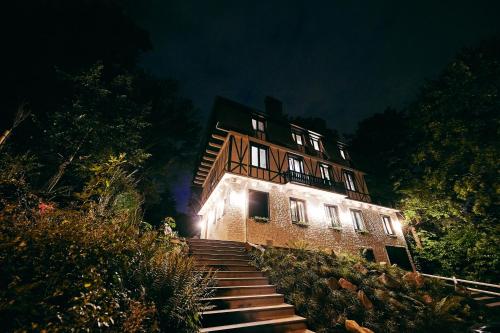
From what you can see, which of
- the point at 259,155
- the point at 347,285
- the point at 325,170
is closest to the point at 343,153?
the point at 325,170

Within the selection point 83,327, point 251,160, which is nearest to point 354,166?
point 251,160

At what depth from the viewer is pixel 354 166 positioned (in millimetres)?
17938

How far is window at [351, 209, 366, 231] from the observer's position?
1475 centimetres

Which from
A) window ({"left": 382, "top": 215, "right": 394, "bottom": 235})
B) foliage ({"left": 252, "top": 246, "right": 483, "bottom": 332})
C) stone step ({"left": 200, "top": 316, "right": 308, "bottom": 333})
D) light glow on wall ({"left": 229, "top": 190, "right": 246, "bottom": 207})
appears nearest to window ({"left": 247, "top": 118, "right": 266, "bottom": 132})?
light glow on wall ({"left": 229, "top": 190, "right": 246, "bottom": 207})

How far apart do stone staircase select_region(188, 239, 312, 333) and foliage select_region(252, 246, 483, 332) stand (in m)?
0.41

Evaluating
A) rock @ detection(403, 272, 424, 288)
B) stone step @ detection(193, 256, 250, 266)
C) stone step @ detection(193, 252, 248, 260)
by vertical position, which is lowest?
rock @ detection(403, 272, 424, 288)

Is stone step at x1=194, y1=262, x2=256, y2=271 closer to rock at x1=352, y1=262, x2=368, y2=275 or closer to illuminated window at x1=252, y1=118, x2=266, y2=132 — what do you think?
rock at x1=352, y1=262, x2=368, y2=275

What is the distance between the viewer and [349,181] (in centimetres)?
1681

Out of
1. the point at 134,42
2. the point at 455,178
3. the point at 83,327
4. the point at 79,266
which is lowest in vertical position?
the point at 83,327

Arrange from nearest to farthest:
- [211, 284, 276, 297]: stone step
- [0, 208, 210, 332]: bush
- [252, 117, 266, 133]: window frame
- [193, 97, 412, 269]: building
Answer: [0, 208, 210, 332]: bush
[211, 284, 276, 297]: stone step
[193, 97, 412, 269]: building
[252, 117, 266, 133]: window frame

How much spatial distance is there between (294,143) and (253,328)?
12867 millimetres

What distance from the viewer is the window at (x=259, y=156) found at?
12805 millimetres

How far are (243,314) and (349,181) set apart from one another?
609 inches

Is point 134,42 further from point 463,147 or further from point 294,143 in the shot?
point 463,147
